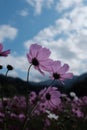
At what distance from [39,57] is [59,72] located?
14 centimetres

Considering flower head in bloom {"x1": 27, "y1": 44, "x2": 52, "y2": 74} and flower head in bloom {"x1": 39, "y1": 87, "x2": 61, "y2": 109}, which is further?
flower head in bloom {"x1": 39, "y1": 87, "x2": 61, "y2": 109}

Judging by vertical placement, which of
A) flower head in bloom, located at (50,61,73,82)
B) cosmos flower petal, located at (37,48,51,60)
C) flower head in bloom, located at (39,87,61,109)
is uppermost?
cosmos flower petal, located at (37,48,51,60)

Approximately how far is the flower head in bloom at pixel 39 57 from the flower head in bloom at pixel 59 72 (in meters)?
0.05

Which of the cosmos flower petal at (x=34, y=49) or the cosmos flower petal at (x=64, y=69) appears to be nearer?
the cosmos flower petal at (x=34, y=49)

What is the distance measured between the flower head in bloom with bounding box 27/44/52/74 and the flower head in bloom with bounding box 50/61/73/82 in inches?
2.1

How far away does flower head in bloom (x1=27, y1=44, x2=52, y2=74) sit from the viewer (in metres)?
1.56

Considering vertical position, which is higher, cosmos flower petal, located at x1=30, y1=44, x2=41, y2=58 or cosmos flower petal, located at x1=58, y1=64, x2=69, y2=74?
cosmos flower petal, located at x1=30, y1=44, x2=41, y2=58

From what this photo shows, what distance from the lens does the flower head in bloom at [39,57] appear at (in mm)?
1559

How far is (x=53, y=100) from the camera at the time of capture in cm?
171

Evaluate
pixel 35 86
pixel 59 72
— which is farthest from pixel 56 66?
pixel 35 86

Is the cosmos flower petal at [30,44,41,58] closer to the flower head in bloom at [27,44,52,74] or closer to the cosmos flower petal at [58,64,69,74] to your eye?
the flower head in bloom at [27,44,52,74]

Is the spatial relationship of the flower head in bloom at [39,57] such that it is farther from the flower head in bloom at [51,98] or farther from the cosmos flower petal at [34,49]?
the flower head in bloom at [51,98]

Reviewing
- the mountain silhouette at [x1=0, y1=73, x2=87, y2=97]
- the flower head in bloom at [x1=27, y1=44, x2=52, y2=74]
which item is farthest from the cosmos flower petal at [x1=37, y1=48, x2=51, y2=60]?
the mountain silhouette at [x1=0, y1=73, x2=87, y2=97]

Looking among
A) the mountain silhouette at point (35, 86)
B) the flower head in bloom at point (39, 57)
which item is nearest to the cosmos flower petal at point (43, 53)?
the flower head in bloom at point (39, 57)
